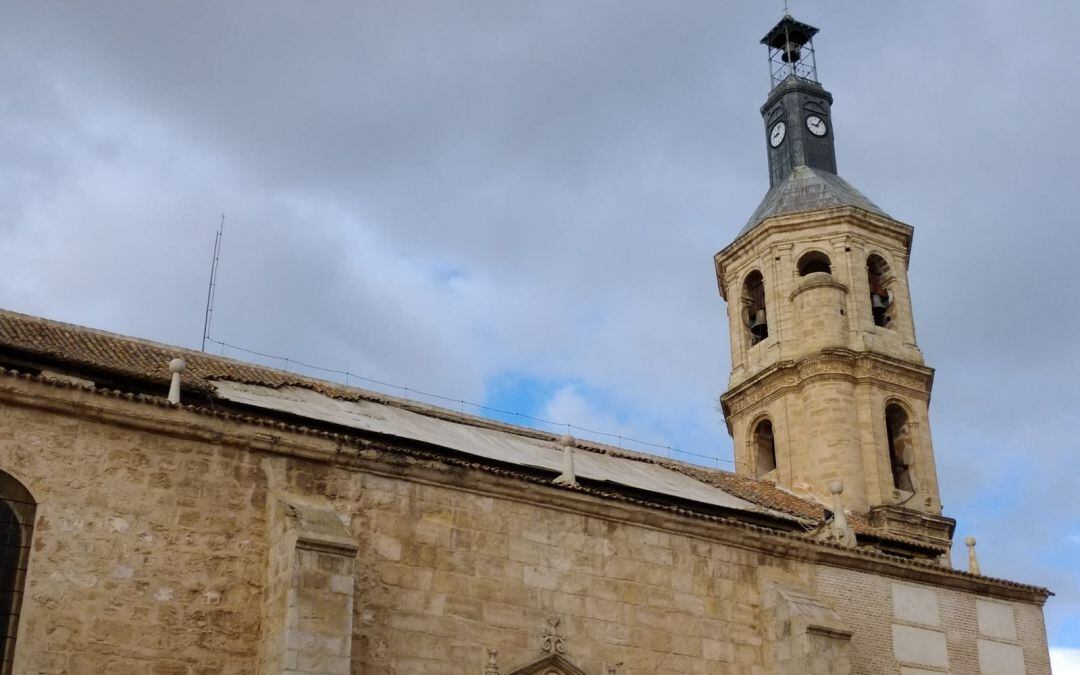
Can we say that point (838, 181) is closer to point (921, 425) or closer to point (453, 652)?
point (921, 425)

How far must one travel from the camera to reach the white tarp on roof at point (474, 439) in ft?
54.6

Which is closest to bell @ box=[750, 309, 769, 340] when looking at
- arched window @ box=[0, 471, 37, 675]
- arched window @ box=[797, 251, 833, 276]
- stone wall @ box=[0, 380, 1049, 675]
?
arched window @ box=[797, 251, 833, 276]

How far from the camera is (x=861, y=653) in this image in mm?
17891

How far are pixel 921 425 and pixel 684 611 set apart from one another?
50.5ft

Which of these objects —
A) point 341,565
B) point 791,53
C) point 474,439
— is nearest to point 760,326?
point 791,53

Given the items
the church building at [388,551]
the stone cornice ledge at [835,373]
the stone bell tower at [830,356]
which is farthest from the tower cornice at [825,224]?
the church building at [388,551]

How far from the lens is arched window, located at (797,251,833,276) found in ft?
105

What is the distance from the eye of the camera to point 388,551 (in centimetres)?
1476

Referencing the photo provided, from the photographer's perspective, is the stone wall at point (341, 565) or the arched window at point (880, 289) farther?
the arched window at point (880, 289)

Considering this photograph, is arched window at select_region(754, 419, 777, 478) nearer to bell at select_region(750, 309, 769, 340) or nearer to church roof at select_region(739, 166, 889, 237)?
bell at select_region(750, 309, 769, 340)

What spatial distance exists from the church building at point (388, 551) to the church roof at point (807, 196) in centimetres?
1103

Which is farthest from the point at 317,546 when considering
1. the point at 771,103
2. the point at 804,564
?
the point at 771,103

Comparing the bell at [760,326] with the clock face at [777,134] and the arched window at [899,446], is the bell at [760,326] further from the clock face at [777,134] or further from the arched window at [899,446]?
the clock face at [777,134]

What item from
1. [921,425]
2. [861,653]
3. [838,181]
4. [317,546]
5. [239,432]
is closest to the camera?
[317,546]
